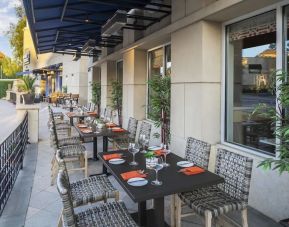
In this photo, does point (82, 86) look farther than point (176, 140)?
Yes

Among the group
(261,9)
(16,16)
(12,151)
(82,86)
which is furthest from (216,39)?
(16,16)

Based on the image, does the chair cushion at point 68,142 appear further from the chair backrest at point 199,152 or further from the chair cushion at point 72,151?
the chair backrest at point 199,152

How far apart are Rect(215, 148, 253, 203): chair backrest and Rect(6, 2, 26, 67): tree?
32065 mm

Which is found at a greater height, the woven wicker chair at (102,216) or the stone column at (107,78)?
the stone column at (107,78)

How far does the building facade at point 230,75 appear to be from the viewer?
3303 mm

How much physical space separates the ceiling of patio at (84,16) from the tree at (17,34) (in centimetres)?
2415

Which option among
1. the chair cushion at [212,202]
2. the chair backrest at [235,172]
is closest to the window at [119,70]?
the chair backrest at [235,172]

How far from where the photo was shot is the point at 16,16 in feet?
103

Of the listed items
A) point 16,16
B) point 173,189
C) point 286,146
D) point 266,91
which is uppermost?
point 16,16

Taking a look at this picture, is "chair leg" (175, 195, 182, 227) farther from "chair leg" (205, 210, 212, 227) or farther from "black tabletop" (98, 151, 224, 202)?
"chair leg" (205, 210, 212, 227)

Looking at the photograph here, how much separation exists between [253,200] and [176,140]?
1.68 meters

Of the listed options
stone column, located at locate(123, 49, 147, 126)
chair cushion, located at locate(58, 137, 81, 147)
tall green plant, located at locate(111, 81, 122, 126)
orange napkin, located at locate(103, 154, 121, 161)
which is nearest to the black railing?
chair cushion, located at locate(58, 137, 81, 147)

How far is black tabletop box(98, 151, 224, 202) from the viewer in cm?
224

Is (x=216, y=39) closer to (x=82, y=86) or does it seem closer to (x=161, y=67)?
(x=161, y=67)
